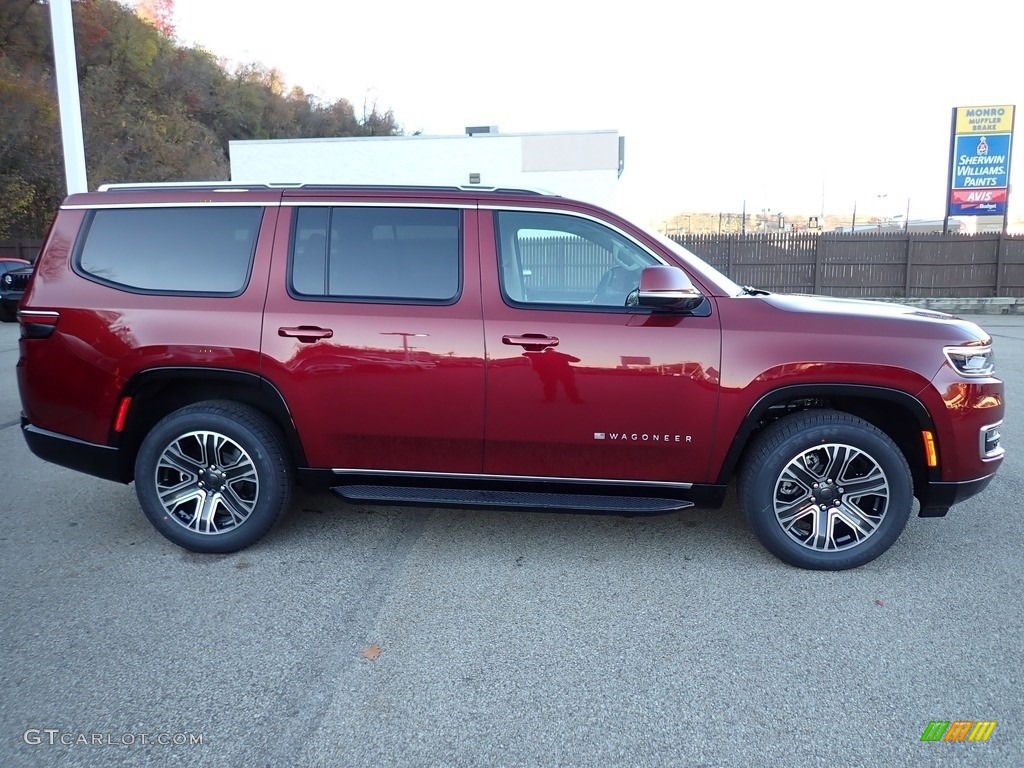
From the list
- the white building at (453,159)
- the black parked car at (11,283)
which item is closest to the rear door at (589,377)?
A: the black parked car at (11,283)

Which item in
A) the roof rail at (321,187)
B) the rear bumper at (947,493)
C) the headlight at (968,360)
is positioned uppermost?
the roof rail at (321,187)

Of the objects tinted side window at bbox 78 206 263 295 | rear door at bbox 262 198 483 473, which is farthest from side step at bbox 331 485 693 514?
tinted side window at bbox 78 206 263 295

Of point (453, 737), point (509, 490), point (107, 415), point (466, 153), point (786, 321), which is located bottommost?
point (453, 737)

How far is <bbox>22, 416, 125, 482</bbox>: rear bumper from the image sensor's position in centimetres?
417

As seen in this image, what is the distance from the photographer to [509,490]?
13.3 ft

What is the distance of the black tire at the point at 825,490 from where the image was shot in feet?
12.5

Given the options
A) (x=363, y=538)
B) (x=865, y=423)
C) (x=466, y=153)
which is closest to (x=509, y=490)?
(x=363, y=538)

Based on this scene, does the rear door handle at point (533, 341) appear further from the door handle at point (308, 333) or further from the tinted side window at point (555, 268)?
the door handle at point (308, 333)

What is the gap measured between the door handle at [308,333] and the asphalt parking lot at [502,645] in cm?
121

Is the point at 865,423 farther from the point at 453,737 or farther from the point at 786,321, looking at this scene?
the point at 453,737

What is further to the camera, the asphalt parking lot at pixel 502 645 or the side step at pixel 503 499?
the side step at pixel 503 499

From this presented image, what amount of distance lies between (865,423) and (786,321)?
67 centimetres

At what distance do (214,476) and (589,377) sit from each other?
211 centimetres

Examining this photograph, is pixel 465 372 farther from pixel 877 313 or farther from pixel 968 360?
pixel 968 360
